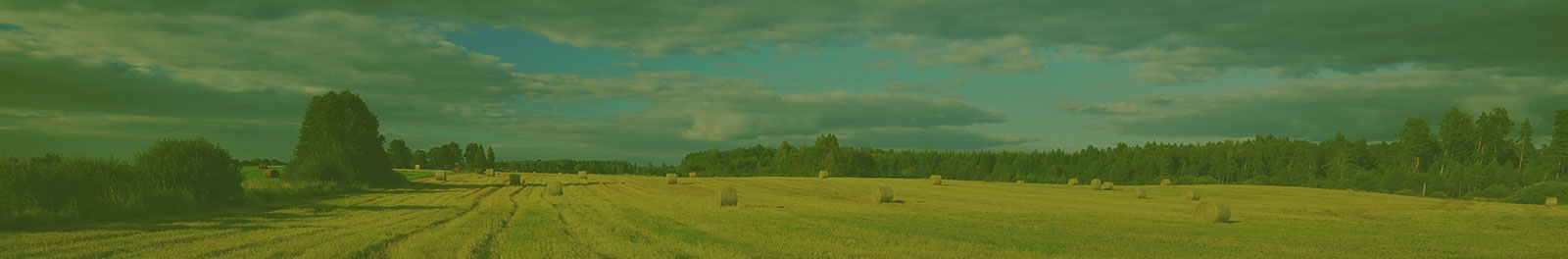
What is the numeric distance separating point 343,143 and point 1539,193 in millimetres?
66113

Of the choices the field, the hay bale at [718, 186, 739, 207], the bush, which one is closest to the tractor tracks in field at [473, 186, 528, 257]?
the field

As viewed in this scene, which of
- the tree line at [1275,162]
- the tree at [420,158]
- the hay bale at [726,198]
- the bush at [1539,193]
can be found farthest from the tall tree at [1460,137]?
the tree at [420,158]

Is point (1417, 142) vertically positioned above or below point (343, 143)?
above

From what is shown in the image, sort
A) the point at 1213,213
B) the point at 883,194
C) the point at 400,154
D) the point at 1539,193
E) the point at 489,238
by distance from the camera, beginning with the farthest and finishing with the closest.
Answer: the point at 400,154, the point at 1539,193, the point at 883,194, the point at 1213,213, the point at 489,238

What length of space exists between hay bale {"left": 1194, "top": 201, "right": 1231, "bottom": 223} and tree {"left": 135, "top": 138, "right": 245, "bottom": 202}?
2666 centimetres

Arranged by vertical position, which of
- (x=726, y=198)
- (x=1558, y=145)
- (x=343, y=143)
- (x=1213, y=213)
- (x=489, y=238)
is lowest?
(x=489, y=238)

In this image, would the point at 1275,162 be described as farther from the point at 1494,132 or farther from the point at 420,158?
the point at 420,158

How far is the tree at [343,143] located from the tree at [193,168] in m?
12.7

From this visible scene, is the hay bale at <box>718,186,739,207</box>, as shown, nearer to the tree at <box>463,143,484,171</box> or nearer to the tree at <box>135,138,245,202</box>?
the tree at <box>135,138,245,202</box>

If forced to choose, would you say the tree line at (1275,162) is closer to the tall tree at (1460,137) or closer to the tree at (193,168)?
the tall tree at (1460,137)

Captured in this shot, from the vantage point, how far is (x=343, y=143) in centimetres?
4225

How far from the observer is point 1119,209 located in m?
27.9

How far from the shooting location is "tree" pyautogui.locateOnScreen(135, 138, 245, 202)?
941 inches

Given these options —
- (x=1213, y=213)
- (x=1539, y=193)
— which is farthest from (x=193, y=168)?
(x=1539, y=193)
